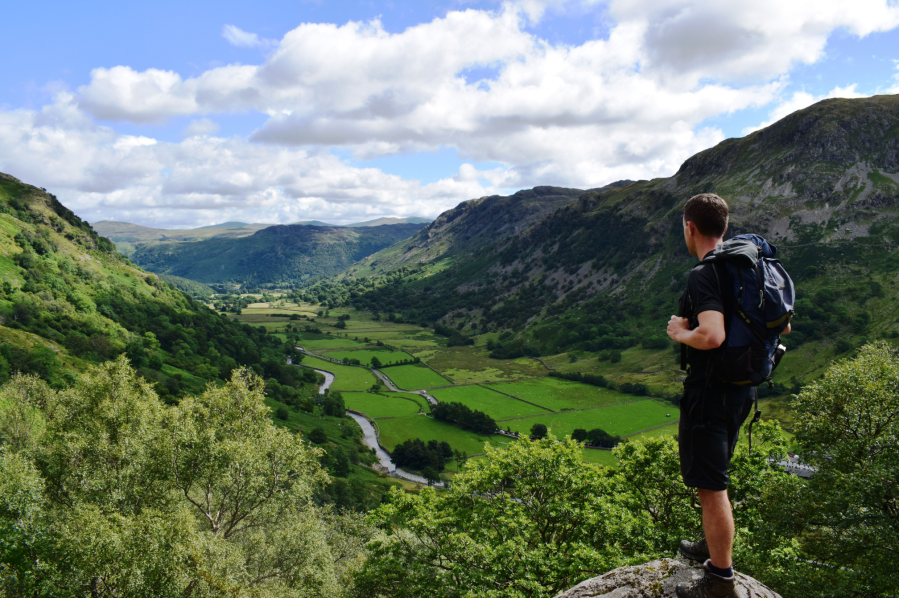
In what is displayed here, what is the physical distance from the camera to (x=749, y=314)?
19.2 ft

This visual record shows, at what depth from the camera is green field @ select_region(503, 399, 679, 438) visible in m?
104

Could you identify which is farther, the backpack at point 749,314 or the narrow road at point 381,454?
the narrow road at point 381,454

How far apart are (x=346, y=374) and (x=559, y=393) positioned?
241ft

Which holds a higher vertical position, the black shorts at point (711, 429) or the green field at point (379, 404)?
the black shorts at point (711, 429)

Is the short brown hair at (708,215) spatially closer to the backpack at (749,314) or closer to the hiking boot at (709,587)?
the backpack at (749,314)

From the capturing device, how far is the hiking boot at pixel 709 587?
678 centimetres

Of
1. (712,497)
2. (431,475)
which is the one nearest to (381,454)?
(431,475)

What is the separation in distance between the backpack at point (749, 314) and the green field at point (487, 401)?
372ft

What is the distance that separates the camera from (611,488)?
23828 mm

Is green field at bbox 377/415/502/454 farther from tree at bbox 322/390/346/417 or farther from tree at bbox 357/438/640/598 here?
tree at bbox 357/438/640/598

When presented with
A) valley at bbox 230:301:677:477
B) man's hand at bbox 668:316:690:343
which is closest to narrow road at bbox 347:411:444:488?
valley at bbox 230:301:677:477

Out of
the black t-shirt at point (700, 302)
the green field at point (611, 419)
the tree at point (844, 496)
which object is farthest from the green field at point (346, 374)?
the black t-shirt at point (700, 302)

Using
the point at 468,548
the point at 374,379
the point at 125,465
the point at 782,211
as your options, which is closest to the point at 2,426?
the point at 125,465

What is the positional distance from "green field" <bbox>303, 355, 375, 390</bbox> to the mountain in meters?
10.6
